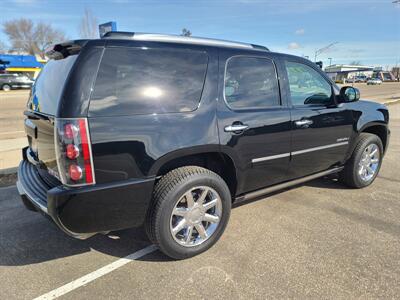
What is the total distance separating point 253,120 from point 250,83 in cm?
41

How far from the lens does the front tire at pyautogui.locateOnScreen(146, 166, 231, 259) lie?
2668 mm

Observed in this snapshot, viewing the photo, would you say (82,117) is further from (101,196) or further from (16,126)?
(16,126)

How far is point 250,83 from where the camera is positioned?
3246 mm

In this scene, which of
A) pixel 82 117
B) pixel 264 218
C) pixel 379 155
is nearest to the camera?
pixel 82 117

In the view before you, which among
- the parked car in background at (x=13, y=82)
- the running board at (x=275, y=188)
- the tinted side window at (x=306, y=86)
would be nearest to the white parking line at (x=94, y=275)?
the running board at (x=275, y=188)

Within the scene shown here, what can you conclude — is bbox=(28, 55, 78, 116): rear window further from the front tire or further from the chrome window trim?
the chrome window trim

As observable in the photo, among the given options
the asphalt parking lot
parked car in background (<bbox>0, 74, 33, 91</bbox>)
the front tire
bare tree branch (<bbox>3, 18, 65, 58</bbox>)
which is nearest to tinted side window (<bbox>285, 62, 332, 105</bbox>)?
the asphalt parking lot

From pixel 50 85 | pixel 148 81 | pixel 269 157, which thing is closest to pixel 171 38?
pixel 148 81

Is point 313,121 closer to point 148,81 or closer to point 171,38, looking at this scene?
point 171,38

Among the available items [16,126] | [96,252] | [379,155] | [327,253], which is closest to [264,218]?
[327,253]

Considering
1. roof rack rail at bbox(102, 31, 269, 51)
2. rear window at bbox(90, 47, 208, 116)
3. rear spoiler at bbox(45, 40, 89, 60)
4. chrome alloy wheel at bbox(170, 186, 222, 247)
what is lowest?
chrome alloy wheel at bbox(170, 186, 222, 247)

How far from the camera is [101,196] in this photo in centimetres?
239

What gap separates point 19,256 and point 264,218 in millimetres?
2536

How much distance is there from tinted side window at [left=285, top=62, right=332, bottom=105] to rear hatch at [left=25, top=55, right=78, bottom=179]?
2.31 metres
